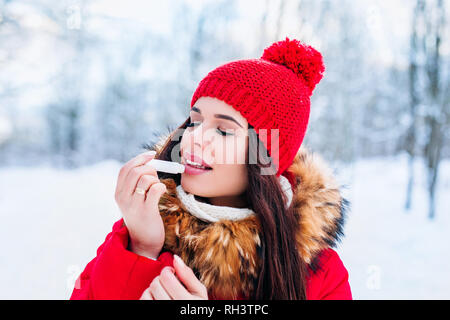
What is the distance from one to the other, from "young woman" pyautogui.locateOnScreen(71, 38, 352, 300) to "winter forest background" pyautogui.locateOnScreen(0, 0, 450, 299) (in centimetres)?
174

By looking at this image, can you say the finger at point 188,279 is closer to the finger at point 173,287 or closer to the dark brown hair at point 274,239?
the finger at point 173,287

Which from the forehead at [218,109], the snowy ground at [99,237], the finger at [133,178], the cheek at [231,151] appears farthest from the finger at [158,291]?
the snowy ground at [99,237]

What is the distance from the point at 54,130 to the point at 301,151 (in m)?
10.7

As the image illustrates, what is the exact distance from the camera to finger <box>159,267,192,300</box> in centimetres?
80

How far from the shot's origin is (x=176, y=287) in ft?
2.64

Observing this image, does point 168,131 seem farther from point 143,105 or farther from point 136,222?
point 143,105

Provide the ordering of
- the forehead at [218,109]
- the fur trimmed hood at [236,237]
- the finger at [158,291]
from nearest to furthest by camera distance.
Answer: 1. the finger at [158,291]
2. the fur trimmed hood at [236,237]
3. the forehead at [218,109]

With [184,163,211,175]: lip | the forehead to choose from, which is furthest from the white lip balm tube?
the forehead

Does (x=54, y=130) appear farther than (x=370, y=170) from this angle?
No

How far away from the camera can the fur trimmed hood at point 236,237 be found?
0.90 m

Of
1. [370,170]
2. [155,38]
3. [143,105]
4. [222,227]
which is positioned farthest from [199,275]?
[370,170]

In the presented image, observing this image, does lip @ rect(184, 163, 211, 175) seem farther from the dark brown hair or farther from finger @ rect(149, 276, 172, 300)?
finger @ rect(149, 276, 172, 300)

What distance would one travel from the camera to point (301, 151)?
1.35 m

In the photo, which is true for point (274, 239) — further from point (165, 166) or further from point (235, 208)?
point (165, 166)
